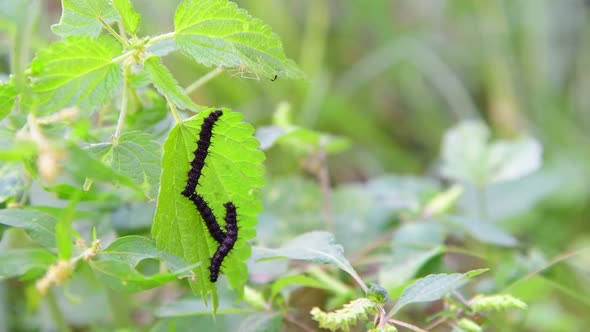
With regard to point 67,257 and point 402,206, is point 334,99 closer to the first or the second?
point 402,206

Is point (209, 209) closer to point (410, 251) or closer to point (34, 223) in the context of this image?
point (34, 223)

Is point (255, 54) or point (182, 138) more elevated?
point (255, 54)

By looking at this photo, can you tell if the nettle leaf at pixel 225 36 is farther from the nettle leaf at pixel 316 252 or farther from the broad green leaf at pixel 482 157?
the broad green leaf at pixel 482 157

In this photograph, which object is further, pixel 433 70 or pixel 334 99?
pixel 433 70

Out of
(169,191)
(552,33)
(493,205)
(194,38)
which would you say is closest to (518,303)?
(169,191)

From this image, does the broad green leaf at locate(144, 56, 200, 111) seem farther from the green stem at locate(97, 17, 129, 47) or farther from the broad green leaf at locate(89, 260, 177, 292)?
the broad green leaf at locate(89, 260, 177, 292)

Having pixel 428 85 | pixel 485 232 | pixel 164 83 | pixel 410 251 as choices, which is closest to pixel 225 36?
pixel 164 83

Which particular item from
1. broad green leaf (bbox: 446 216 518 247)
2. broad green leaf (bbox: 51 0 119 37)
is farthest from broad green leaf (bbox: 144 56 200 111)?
broad green leaf (bbox: 446 216 518 247)

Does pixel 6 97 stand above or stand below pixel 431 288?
above

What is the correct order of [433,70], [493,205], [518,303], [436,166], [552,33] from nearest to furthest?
[518,303] → [493,205] → [436,166] → [433,70] → [552,33]
